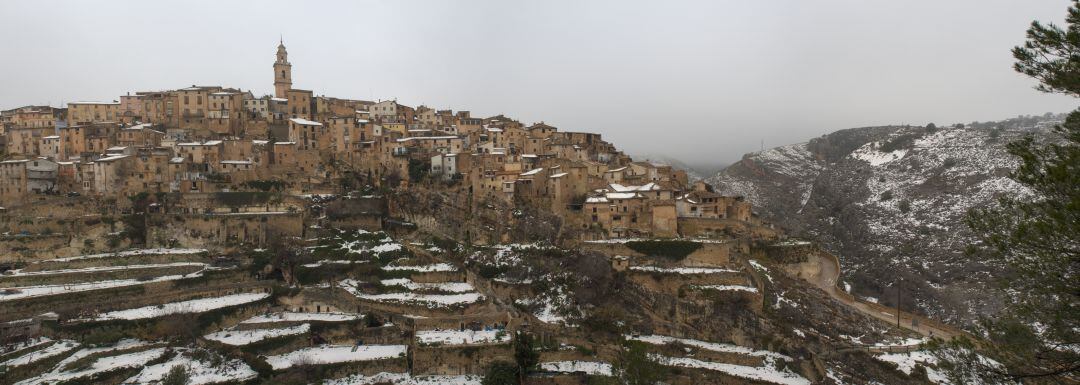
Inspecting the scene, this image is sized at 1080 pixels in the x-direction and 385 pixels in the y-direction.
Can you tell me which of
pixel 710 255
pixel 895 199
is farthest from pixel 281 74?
pixel 895 199

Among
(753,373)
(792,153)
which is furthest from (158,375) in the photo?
(792,153)

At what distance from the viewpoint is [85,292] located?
29531 millimetres

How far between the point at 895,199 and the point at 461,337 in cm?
4445

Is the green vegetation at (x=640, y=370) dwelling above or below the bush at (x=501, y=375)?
above

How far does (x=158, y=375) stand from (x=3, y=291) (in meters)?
11.5

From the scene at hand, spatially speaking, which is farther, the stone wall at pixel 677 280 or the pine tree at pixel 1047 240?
the stone wall at pixel 677 280

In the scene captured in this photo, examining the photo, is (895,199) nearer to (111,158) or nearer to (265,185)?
(265,185)

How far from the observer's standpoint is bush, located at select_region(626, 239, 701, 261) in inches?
1357

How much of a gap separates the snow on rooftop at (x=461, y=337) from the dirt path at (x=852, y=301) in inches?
735

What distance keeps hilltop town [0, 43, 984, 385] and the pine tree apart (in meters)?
14.9

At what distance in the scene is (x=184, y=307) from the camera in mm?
29938

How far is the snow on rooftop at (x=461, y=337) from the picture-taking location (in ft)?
92.6

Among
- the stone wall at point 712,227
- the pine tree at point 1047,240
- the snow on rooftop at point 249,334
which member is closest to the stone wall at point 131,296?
the snow on rooftop at point 249,334

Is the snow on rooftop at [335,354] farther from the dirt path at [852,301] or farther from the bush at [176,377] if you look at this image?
the dirt path at [852,301]
